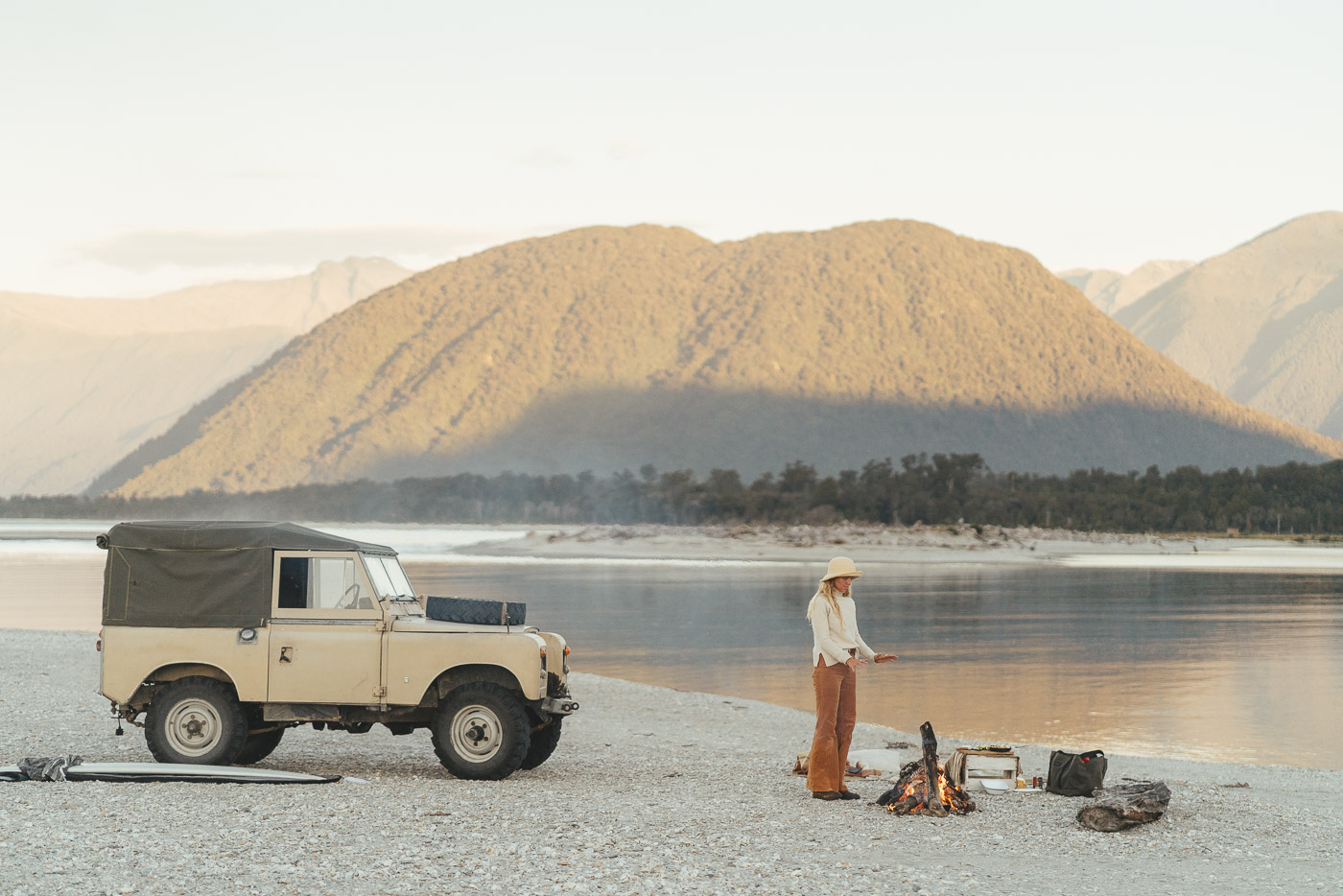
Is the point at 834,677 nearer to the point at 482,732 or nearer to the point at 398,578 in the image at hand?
the point at 482,732

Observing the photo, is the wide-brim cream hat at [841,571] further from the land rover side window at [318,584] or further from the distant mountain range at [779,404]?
the distant mountain range at [779,404]

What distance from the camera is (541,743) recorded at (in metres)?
12.4

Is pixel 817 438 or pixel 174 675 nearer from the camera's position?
pixel 174 675

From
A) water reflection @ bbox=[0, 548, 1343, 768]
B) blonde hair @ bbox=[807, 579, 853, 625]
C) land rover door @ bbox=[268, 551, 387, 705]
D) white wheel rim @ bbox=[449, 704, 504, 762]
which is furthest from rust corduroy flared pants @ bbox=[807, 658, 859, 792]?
water reflection @ bbox=[0, 548, 1343, 768]

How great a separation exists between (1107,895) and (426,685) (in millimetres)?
5848

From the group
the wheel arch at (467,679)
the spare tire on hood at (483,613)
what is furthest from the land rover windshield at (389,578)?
the wheel arch at (467,679)

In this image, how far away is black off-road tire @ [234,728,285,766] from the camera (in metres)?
12.3

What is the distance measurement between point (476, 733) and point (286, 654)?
Answer: 1.78m

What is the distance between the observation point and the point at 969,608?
41.9 meters

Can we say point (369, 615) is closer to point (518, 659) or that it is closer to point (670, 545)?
point (518, 659)

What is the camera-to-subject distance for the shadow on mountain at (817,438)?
6555 inches

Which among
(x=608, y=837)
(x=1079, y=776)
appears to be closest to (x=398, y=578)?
(x=608, y=837)

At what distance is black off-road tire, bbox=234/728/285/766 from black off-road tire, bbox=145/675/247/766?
532 millimetres

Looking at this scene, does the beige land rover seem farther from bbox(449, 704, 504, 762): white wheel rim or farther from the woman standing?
the woman standing
